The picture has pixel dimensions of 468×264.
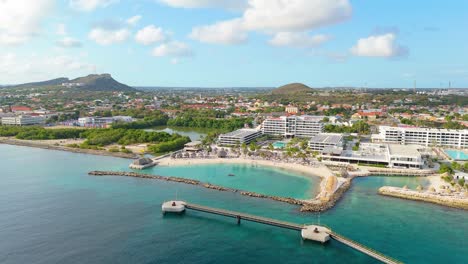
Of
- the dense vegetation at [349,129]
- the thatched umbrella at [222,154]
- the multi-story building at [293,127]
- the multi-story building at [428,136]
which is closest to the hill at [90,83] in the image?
the multi-story building at [293,127]

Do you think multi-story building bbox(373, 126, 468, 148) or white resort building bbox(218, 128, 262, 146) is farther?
white resort building bbox(218, 128, 262, 146)

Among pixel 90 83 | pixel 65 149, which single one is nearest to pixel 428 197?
pixel 65 149

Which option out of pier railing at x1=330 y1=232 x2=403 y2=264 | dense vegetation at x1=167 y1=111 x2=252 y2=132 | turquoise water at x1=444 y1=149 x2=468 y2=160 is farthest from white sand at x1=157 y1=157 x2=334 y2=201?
dense vegetation at x1=167 y1=111 x2=252 y2=132

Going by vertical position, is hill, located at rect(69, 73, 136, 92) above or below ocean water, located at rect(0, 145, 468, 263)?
above

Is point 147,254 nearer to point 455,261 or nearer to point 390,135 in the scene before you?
point 455,261

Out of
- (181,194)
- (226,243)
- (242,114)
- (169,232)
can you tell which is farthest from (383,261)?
(242,114)

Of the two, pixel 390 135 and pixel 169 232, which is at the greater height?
pixel 390 135

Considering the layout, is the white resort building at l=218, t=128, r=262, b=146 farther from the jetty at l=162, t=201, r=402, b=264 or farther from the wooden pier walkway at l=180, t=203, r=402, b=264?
the wooden pier walkway at l=180, t=203, r=402, b=264
